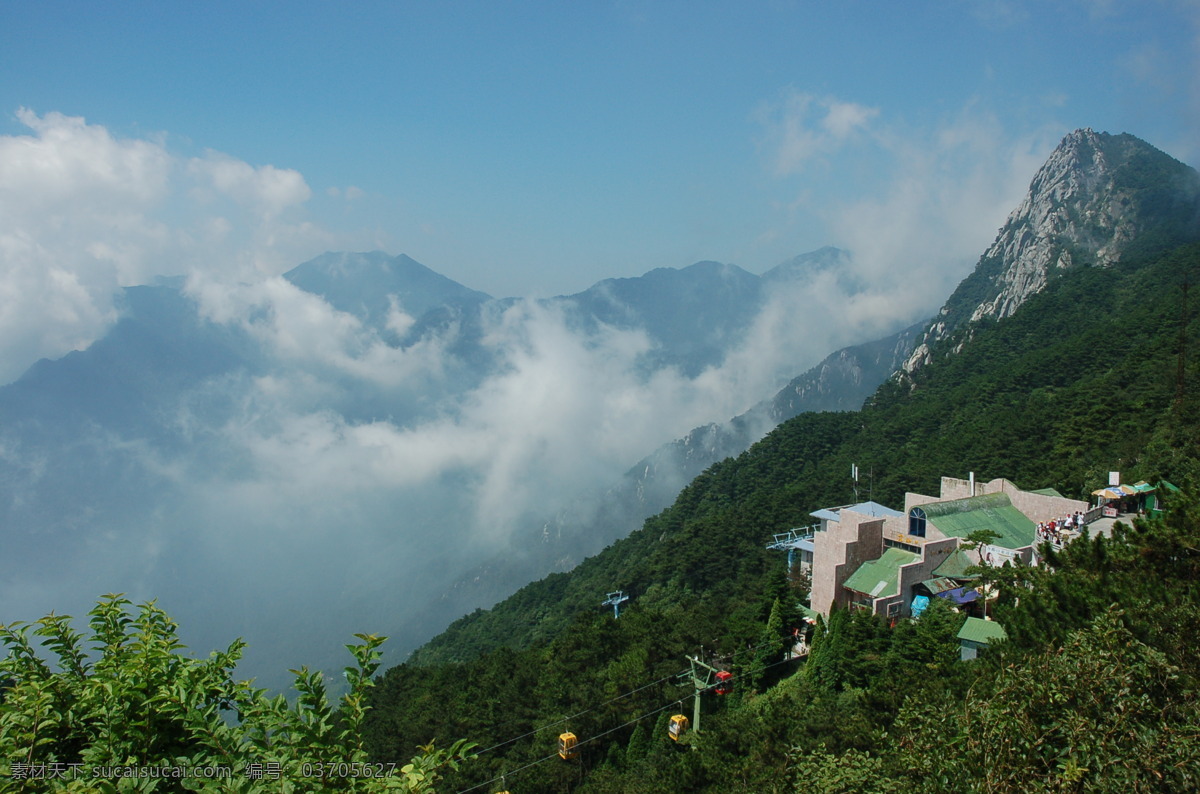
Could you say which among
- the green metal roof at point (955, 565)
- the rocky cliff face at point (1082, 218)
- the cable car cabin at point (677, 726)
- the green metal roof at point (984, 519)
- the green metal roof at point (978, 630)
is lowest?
the cable car cabin at point (677, 726)

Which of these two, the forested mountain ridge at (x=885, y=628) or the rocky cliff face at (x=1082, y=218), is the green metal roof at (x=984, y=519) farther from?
the rocky cliff face at (x=1082, y=218)

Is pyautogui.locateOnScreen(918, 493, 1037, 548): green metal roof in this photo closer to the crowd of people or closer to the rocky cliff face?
the crowd of people

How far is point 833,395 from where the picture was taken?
503 feet

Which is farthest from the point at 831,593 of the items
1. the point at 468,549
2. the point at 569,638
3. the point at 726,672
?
the point at 468,549

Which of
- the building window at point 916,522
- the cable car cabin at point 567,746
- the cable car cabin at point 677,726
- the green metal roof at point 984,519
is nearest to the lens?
the cable car cabin at point 677,726

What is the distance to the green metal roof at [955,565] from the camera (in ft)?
70.9

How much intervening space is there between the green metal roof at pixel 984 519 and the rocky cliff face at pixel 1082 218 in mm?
61028

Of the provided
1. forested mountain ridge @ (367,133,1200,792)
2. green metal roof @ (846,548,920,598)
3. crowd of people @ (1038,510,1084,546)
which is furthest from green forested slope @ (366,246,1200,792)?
crowd of people @ (1038,510,1084,546)

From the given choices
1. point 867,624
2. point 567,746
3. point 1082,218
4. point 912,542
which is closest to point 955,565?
point 912,542

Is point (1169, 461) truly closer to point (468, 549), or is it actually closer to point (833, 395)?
point (833, 395)

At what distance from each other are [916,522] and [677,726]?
10563 millimetres

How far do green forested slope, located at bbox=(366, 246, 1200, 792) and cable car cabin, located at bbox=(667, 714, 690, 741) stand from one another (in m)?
0.54

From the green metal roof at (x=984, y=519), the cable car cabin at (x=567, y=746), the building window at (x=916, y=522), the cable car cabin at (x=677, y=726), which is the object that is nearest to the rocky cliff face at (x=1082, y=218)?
the green metal roof at (x=984, y=519)

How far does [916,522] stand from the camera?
78.2 feet
